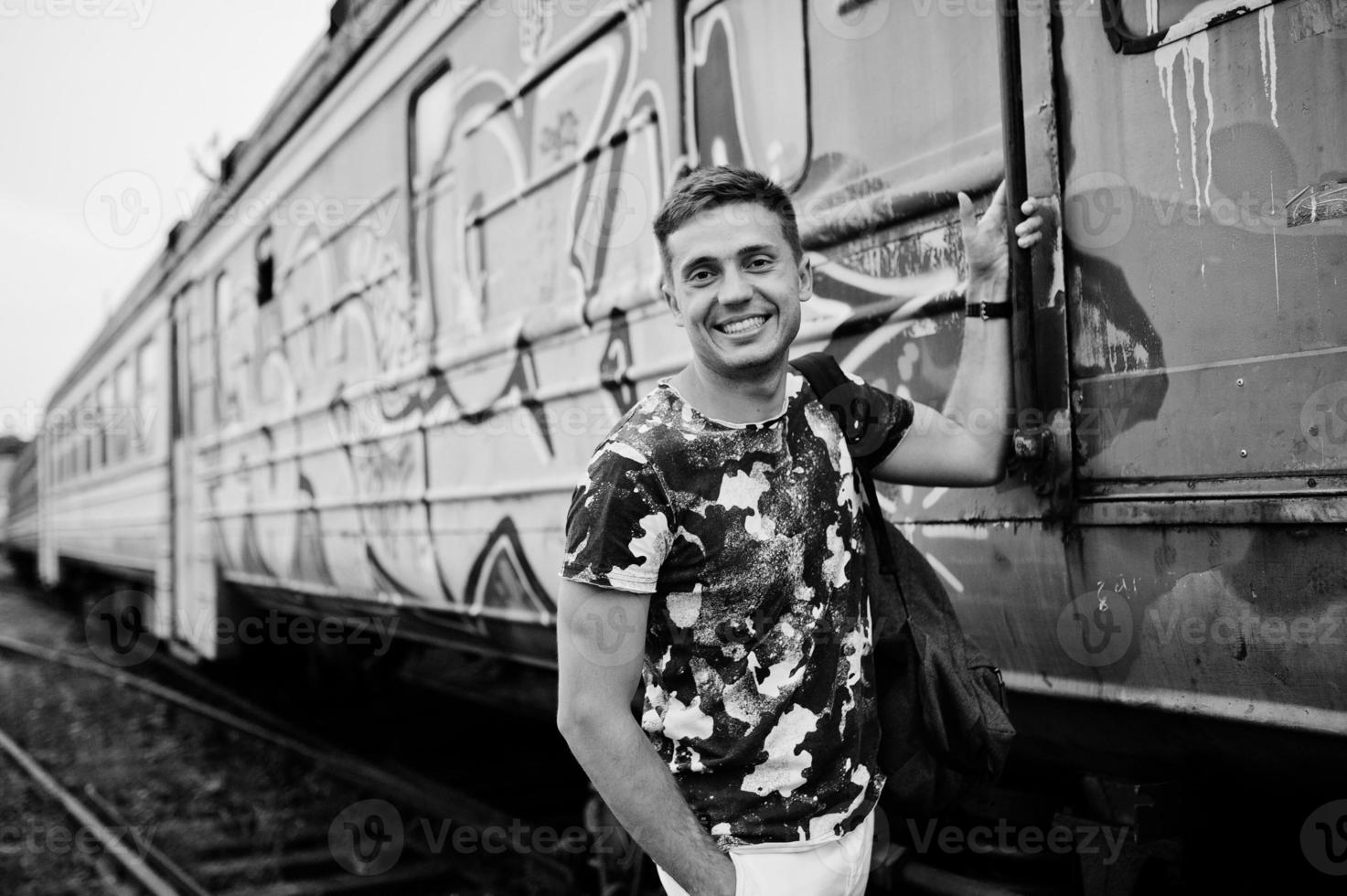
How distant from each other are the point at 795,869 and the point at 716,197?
100 cm

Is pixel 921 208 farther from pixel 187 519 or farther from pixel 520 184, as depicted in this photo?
pixel 187 519

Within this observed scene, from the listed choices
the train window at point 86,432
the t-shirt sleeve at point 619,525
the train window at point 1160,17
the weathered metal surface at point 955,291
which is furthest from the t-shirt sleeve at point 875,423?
the train window at point 86,432

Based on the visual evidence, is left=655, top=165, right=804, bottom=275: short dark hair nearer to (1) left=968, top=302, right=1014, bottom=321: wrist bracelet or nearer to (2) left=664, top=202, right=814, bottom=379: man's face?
(2) left=664, top=202, right=814, bottom=379: man's face

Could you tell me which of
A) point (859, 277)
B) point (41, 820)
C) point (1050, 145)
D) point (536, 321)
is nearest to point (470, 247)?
point (536, 321)

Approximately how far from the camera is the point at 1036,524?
190 centimetres

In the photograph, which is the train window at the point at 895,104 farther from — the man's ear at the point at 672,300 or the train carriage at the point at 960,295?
the man's ear at the point at 672,300

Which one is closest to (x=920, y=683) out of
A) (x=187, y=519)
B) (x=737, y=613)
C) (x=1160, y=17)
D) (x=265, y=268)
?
(x=737, y=613)

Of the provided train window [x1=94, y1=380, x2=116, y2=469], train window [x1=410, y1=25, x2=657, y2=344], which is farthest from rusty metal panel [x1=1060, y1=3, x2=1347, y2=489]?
train window [x1=94, y1=380, x2=116, y2=469]

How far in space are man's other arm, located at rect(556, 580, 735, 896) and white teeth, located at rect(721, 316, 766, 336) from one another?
422 mm

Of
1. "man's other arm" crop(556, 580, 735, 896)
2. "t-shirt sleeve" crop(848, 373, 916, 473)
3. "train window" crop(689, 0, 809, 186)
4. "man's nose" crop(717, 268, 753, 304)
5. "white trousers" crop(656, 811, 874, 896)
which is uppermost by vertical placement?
"train window" crop(689, 0, 809, 186)

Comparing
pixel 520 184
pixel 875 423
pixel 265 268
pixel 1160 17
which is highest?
pixel 265 268

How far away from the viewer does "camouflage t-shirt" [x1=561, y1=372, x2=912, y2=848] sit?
1531 millimetres

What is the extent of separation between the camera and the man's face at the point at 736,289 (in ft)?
5.20

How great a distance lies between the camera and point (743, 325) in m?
1.59
